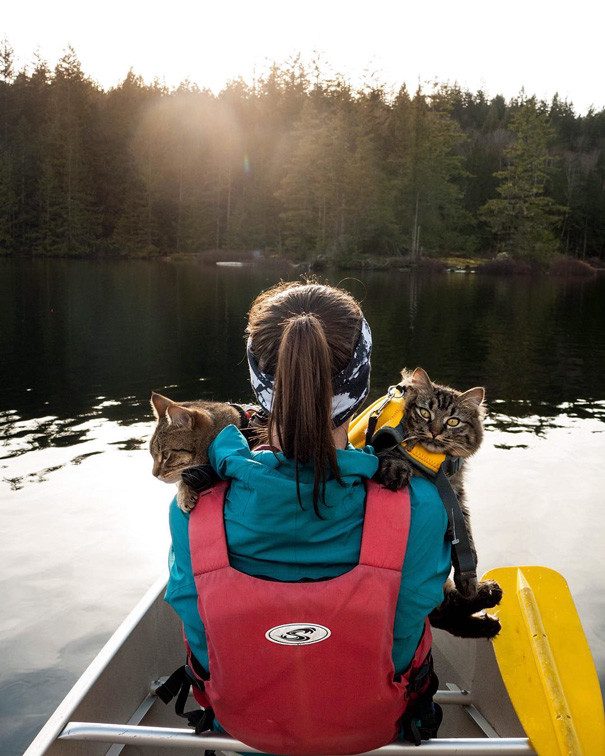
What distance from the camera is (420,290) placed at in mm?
36500

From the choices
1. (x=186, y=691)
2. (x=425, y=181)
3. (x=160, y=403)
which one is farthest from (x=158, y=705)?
(x=425, y=181)

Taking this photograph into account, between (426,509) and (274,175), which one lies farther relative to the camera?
(274,175)

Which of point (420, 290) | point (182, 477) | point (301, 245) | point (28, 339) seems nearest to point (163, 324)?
point (28, 339)

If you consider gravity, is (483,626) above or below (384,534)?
below

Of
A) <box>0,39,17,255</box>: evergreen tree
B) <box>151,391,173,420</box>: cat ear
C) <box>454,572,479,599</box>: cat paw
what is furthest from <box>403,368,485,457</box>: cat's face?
<box>0,39,17,255</box>: evergreen tree

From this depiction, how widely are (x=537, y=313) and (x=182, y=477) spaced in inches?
1068

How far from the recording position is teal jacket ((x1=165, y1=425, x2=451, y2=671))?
1677 millimetres

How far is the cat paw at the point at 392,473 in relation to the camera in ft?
5.79

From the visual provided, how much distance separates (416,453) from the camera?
208cm

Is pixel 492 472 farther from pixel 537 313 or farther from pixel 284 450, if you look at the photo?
pixel 537 313

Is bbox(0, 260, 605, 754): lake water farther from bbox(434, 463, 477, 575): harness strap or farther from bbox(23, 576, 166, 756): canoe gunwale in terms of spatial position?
bbox(434, 463, 477, 575): harness strap

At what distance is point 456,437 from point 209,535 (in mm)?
1089

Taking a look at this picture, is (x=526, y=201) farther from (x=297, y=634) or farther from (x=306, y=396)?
(x=297, y=634)

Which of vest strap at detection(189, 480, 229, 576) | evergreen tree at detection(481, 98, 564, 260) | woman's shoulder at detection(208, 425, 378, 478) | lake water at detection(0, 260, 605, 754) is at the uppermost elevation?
evergreen tree at detection(481, 98, 564, 260)
